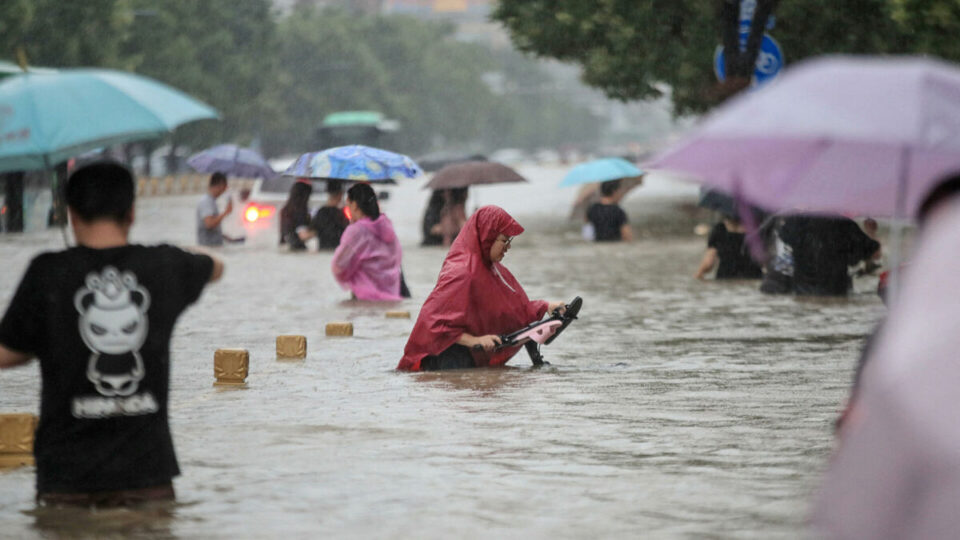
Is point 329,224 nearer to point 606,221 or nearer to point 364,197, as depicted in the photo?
point 606,221

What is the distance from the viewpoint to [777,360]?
11992 mm

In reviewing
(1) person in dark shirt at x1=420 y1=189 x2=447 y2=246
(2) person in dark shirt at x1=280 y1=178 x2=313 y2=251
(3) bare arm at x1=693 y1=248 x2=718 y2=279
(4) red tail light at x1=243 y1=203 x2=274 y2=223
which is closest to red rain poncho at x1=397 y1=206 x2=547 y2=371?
(3) bare arm at x1=693 y1=248 x2=718 y2=279

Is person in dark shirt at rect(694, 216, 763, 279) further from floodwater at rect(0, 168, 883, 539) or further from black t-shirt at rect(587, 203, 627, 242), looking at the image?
black t-shirt at rect(587, 203, 627, 242)

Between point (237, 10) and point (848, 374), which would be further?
point (237, 10)

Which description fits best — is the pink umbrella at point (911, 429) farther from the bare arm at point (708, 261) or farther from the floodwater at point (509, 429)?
the bare arm at point (708, 261)

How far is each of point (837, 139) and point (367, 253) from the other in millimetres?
13096

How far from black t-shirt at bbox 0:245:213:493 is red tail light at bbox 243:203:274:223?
27.1 m

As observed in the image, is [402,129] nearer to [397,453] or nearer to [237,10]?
[237,10]

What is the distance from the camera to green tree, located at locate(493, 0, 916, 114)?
26.4 m

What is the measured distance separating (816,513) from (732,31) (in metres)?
12.2

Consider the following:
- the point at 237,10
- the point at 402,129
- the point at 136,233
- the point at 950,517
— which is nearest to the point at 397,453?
the point at 950,517

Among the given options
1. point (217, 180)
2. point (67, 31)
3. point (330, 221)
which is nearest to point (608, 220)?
point (330, 221)

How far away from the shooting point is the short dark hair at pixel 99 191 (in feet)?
18.5

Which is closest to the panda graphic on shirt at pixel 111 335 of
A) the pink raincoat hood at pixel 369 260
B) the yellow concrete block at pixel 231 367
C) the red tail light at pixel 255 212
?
the yellow concrete block at pixel 231 367
